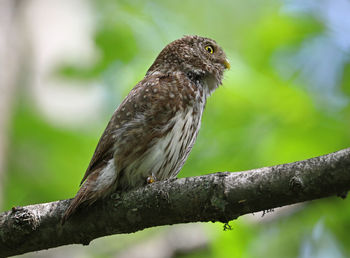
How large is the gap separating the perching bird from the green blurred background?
0.88m

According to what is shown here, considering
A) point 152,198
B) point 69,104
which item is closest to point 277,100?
point 152,198

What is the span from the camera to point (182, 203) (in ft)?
10.5

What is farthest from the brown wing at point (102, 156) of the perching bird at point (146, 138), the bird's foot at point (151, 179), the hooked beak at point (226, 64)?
the hooked beak at point (226, 64)

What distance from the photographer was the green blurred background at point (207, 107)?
5195mm

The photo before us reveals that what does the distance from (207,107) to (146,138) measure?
1759 millimetres

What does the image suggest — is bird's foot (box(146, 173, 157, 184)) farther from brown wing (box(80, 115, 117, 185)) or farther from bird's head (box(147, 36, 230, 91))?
bird's head (box(147, 36, 230, 91))

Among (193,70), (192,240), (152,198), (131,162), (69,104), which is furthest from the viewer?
(69,104)

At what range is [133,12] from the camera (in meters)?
6.76

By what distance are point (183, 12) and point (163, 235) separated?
626cm

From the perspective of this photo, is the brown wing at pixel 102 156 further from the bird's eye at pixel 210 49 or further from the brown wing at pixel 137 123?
the bird's eye at pixel 210 49

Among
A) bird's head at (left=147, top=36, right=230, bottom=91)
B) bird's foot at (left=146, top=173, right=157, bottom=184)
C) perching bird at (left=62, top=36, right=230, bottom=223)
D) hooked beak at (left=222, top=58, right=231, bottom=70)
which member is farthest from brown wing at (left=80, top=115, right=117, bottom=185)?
hooked beak at (left=222, top=58, right=231, bottom=70)

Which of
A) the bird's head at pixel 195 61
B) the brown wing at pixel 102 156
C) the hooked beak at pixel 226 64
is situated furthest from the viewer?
the hooked beak at pixel 226 64

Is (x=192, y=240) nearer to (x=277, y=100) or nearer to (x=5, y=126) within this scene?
(x=277, y=100)

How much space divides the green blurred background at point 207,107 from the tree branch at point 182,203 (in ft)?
4.85
